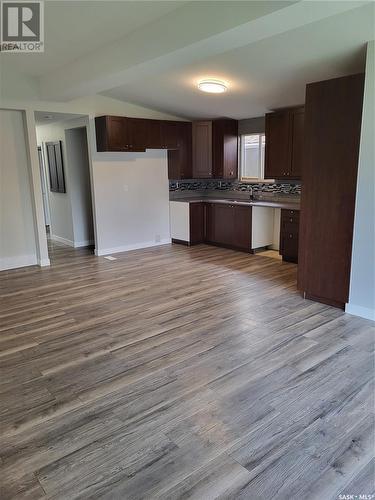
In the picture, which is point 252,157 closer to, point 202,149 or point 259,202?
point 202,149

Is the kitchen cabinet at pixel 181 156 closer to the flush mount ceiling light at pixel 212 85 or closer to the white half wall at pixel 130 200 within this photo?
the white half wall at pixel 130 200

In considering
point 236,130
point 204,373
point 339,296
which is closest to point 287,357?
A: point 204,373

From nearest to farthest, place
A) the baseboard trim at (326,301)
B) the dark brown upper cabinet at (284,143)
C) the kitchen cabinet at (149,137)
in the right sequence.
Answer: the baseboard trim at (326,301), the dark brown upper cabinet at (284,143), the kitchen cabinet at (149,137)

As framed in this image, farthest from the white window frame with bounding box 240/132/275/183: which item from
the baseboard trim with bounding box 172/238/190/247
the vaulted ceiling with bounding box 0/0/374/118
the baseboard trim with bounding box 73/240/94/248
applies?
the baseboard trim with bounding box 73/240/94/248

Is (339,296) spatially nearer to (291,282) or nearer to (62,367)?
(291,282)

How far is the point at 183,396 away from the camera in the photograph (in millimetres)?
2490

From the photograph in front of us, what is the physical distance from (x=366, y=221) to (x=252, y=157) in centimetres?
394

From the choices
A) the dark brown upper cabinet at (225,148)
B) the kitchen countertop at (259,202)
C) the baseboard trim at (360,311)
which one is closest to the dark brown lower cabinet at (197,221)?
the kitchen countertop at (259,202)

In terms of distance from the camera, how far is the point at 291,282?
485 centimetres

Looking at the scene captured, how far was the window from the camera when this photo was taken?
22.6 ft

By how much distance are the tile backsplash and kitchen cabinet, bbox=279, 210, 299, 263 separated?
0.79 meters

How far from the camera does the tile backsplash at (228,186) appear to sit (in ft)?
21.2

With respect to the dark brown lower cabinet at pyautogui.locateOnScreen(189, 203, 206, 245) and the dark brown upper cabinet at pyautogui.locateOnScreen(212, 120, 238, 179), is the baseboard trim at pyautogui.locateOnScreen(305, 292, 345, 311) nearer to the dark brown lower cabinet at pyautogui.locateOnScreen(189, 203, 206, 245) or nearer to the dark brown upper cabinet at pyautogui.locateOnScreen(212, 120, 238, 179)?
the dark brown lower cabinet at pyautogui.locateOnScreen(189, 203, 206, 245)

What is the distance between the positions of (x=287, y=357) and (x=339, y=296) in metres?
1.27
